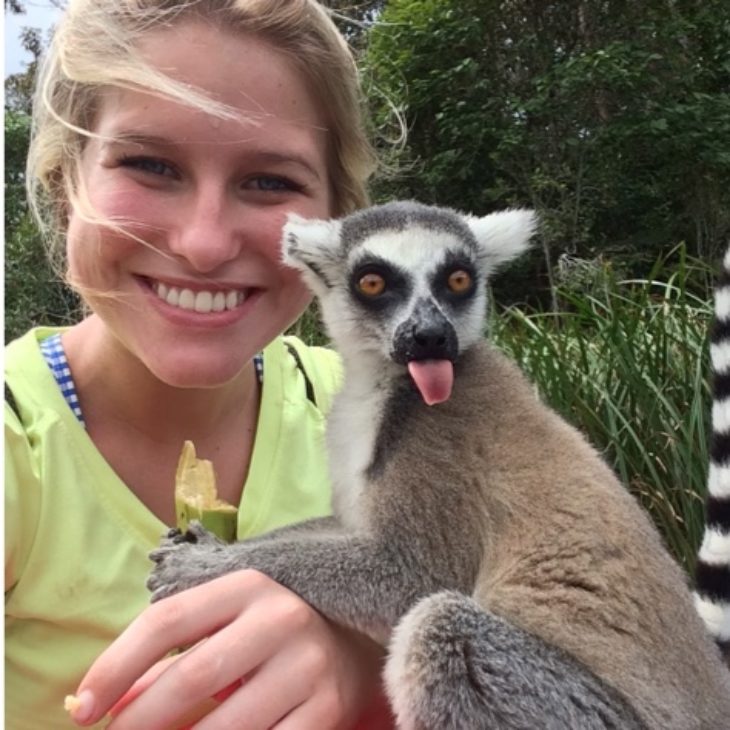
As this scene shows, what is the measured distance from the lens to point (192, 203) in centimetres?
172

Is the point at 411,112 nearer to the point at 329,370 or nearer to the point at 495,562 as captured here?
the point at 329,370

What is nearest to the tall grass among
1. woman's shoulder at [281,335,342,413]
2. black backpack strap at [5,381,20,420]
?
woman's shoulder at [281,335,342,413]

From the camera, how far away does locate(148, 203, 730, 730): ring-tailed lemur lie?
1557mm

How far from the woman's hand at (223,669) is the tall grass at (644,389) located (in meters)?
2.27

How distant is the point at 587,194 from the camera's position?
39.4 ft

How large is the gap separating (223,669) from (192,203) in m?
0.92

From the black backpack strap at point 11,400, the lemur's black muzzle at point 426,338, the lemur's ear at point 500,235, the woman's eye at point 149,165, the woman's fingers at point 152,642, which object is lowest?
the woman's fingers at point 152,642

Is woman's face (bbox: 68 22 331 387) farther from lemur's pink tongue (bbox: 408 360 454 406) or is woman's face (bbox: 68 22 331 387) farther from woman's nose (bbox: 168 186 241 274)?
lemur's pink tongue (bbox: 408 360 454 406)

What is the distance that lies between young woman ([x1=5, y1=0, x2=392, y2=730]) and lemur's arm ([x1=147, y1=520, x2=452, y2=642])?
6cm

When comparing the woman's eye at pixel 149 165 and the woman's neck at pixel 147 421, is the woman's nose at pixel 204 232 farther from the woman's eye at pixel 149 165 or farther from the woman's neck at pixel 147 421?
the woman's neck at pixel 147 421

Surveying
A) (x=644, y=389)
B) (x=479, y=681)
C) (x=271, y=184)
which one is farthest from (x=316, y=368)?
(x=644, y=389)

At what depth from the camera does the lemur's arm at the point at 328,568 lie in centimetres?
157

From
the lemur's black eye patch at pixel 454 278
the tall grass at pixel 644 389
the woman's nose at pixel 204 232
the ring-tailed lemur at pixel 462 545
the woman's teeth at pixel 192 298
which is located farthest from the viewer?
the tall grass at pixel 644 389

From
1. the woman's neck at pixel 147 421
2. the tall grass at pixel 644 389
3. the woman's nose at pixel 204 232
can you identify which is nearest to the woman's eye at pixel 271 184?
the woman's nose at pixel 204 232
